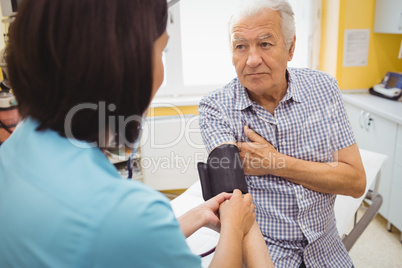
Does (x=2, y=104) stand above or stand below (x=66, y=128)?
below

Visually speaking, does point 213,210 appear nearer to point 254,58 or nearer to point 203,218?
point 203,218

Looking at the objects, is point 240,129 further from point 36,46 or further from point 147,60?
point 36,46

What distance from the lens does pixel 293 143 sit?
1277 mm

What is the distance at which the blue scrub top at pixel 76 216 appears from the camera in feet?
1.74

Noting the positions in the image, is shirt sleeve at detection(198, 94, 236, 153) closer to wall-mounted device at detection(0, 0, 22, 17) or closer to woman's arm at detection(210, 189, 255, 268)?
woman's arm at detection(210, 189, 255, 268)

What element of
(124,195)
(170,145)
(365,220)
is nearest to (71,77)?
(124,195)

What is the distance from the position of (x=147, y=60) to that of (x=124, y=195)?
23 centimetres

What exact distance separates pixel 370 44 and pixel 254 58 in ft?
7.61

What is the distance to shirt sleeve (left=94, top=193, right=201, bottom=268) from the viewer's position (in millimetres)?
530

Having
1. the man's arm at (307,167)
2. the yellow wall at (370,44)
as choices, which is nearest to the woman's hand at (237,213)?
the man's arm at (307,167)

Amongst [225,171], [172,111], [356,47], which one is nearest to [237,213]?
[225,171]

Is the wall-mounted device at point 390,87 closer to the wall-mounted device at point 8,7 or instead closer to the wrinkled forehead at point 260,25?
the wrinkled forehead at point 260,25

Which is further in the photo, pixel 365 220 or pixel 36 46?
pixel 365 220

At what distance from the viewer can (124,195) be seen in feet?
1.83
